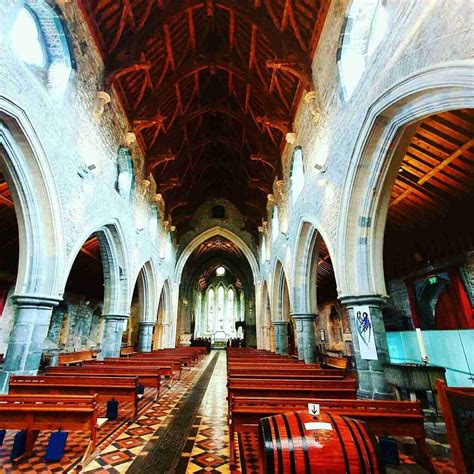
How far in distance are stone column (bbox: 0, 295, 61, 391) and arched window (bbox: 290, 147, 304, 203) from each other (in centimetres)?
759

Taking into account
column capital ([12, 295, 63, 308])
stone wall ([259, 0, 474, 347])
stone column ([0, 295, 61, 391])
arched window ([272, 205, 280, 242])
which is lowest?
stone column ([0, 295, 61, 391])

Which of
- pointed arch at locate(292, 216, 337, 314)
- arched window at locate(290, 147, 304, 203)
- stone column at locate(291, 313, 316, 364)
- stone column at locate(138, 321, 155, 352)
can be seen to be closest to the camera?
stone column at locate(291, 313, 316, 364)

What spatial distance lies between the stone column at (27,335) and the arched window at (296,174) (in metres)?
7.59

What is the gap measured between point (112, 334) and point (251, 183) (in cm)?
907

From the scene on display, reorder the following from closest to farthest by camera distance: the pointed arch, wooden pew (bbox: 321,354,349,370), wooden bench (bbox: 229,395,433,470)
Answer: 1. wooden bench (bbox: 229,395,433,470)
2. the pointed arch
3. wooden pew (bbox: 321,354,349,370)

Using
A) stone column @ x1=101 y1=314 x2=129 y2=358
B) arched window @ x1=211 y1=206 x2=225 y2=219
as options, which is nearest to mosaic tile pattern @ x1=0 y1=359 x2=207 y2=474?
stone column @ x1=101 y1=314 x2=129 y2=358

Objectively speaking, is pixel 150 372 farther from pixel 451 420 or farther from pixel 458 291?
pixel 458 291

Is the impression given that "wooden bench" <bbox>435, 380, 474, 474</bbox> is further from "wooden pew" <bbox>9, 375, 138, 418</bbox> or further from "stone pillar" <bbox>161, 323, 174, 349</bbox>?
"stone pillar" <bbox>161, 323, 174, 349</bbox>

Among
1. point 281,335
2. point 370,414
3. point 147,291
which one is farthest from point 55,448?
point 147,291

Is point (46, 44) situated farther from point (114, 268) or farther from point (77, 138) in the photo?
point (114, 268)

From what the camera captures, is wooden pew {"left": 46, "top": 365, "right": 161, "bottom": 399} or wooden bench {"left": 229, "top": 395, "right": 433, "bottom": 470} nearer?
wooden bench {"left": 229, "top": 395, "right": 433, "bottom": 470}

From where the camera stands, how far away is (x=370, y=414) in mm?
2588

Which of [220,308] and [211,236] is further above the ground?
[211,236]

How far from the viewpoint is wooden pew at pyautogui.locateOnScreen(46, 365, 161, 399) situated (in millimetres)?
5251
